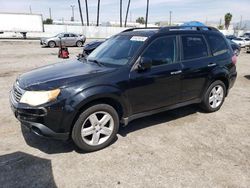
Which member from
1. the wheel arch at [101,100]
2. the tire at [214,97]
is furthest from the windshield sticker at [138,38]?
the tire at [214,97]

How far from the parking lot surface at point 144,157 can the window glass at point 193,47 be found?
4.26ft

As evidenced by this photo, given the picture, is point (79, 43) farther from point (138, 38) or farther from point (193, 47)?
point (138, 38)

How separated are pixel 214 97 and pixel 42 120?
368 cm

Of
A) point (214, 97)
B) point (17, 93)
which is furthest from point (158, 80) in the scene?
point (17, 93)

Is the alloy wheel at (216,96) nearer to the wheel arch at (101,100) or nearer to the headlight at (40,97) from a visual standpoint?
the wheel arch at (101,100)

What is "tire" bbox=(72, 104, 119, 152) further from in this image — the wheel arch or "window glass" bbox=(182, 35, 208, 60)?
"window glass" bbox=(182, 35, 208, 60)

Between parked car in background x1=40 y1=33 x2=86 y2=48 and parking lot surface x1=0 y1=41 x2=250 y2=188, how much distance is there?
1959 cm

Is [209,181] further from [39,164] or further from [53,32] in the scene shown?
[53,32]

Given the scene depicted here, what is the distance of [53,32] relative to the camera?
4456 cm

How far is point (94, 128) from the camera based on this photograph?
3.60m

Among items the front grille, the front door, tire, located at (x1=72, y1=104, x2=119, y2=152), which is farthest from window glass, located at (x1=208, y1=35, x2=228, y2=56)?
the front grille

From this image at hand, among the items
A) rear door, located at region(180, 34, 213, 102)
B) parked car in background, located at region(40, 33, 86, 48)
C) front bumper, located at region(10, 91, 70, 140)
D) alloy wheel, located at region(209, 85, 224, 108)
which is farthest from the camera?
parked car in background, located at region(40, 33, 86, 48)

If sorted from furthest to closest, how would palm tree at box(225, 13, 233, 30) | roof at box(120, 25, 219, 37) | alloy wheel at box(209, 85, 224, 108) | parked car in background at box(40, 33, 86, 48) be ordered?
palm tree at box(225, 13, 233, 30), parked car in background at box(40, 33, 86, 48), alloy wheel at box(209, 85, 224, 108), roof at box(120, 25, 219, 37)

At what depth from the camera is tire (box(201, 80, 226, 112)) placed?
201 inches
